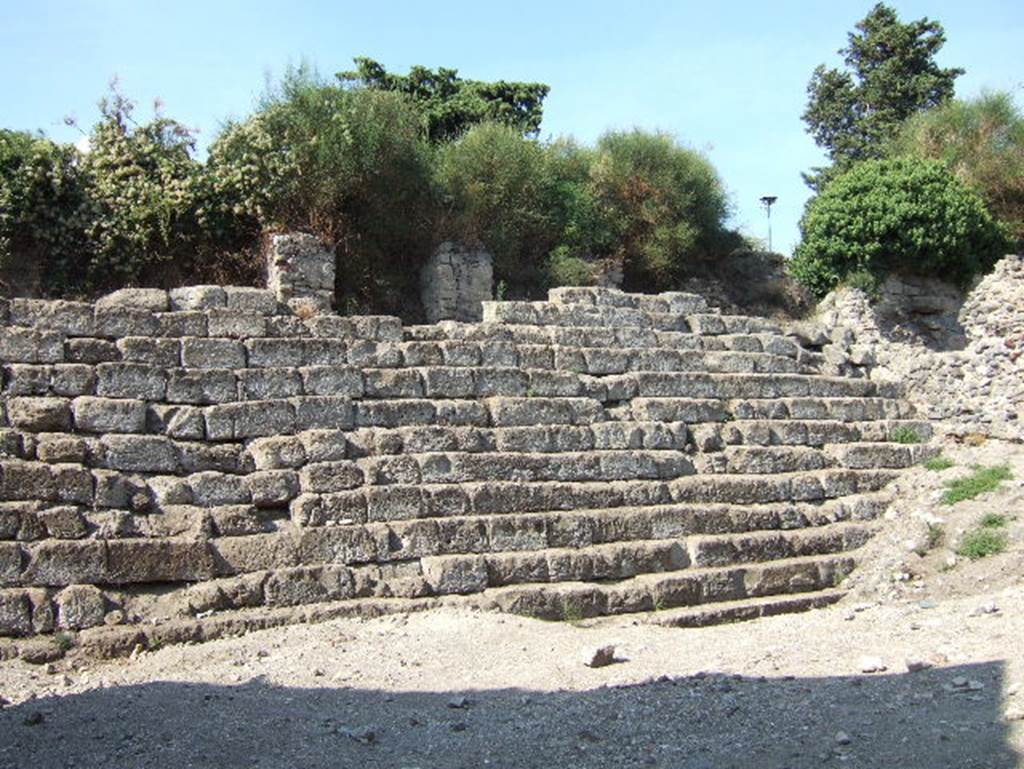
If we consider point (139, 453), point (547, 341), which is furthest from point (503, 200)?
point (139, 453)

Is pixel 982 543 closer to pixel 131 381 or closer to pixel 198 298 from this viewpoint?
pixel 198 298

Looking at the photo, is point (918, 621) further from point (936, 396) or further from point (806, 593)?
point (936, 396)

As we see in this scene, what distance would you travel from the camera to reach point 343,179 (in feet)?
48.2

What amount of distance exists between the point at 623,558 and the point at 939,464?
3.92m

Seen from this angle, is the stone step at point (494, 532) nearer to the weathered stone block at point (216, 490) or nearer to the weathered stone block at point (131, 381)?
the weathered stone block at point (216, 490)

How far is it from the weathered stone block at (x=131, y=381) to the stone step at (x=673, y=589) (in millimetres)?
3001

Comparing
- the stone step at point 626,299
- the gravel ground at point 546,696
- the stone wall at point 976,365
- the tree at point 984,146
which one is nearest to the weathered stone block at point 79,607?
the gravel ground at point 546,696

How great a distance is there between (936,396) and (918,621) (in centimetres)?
521

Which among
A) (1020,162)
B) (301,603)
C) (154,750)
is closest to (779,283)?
(1020,162)

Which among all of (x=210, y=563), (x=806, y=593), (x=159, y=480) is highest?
(x=159, y=480)

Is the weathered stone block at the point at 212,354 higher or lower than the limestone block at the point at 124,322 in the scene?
lower

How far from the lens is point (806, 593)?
969 cm

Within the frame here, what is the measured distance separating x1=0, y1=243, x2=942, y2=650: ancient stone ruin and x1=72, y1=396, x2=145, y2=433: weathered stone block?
0.05 feet

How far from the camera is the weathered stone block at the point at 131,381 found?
881 centimetres
